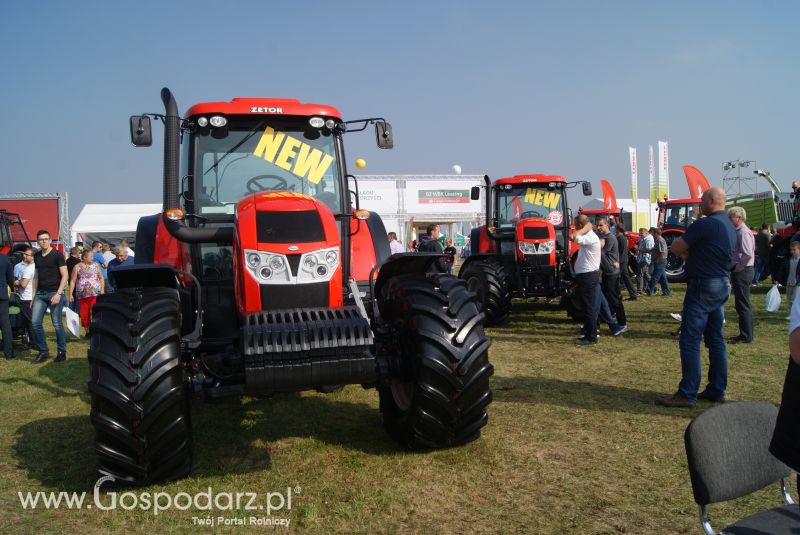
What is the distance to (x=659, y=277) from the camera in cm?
1279

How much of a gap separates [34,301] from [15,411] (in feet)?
11.1

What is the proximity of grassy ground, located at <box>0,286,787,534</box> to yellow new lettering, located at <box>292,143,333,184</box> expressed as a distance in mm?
1975

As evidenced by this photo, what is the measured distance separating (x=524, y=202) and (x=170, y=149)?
744 centimetres

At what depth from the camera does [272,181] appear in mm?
4609

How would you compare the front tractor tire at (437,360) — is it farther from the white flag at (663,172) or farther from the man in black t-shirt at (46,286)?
the white flag at (663,172)

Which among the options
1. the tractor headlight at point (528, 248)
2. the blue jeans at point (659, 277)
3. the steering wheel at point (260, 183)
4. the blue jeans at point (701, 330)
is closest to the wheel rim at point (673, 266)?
the blue jeans at point (659, 277)

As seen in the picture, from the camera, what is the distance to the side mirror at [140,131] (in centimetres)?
450

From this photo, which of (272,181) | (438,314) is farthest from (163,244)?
(438,314)

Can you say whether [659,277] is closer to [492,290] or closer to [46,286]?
[492,290]

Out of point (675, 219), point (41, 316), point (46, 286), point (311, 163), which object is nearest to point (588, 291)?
point (311, 163)

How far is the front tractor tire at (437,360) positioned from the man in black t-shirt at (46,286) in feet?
20.9

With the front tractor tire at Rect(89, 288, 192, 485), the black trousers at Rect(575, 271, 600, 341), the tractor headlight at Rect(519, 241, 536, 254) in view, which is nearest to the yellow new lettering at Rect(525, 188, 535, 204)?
the tractor headlight at Rect(519, 241, 536, 254)

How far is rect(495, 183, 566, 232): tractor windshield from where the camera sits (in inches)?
413

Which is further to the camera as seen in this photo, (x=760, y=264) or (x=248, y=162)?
(x=760, y=264)
